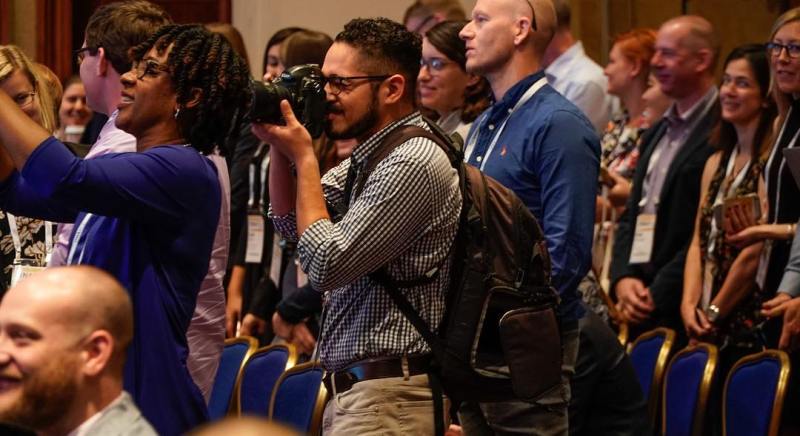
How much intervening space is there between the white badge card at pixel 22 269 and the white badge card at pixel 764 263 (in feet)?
7.91

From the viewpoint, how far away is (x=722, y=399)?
15.3 feet

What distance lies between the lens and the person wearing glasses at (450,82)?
16.8 feet

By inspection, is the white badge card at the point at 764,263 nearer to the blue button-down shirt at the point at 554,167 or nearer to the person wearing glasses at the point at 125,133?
the blue button-down shirt at the point at 554,167

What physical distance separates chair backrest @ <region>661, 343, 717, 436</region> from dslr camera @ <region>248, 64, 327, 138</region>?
1.80 meters

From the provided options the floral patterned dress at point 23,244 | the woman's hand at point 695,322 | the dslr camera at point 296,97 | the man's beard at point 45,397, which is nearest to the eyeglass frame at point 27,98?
the floral patterned dress at point 23,244

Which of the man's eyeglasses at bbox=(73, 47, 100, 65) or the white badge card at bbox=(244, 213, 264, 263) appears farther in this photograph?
the white badge card at bbox=(244, 213, 264, 263)

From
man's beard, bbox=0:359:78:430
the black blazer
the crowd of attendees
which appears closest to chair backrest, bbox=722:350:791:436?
the crowd of attendees

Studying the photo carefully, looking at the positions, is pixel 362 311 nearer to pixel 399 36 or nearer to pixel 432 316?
pixel 432 316

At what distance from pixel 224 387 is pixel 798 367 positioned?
190cm

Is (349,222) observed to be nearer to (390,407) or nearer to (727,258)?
(390,407)

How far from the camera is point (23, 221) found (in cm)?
400

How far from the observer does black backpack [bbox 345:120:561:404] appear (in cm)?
315

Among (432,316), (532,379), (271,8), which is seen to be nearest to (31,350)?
(432,316)

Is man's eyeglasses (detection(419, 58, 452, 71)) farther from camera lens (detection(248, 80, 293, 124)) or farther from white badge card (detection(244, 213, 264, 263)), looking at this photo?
camera lens (detection(248, 80, 293, 124))
